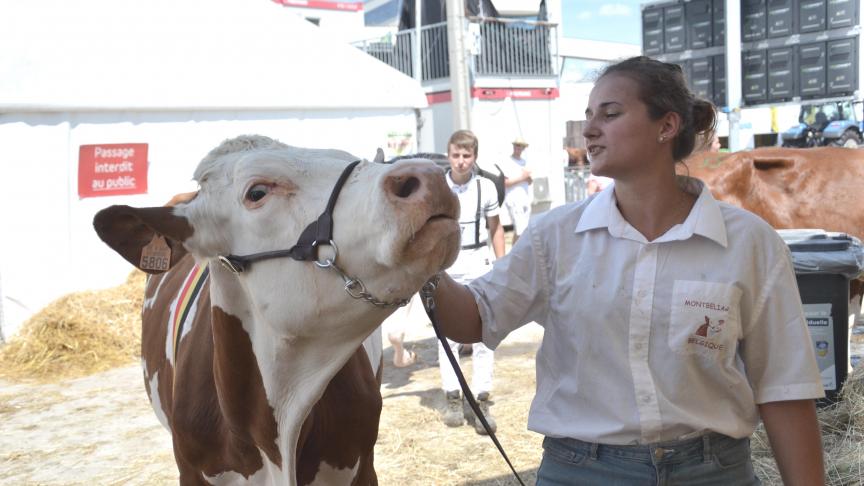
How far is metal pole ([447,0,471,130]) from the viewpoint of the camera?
9.31 m

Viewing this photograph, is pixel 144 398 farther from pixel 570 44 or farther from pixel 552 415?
pixel 570 44

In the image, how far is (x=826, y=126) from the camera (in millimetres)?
21484

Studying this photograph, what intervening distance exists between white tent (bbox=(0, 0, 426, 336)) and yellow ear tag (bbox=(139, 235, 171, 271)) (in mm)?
6020

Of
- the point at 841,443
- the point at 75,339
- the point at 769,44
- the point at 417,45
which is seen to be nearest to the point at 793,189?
the point at 841,443

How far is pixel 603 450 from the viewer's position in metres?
1.83

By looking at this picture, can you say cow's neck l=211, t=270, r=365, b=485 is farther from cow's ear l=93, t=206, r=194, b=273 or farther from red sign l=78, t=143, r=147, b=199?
red sign l=78, t=143, r=147, b=199

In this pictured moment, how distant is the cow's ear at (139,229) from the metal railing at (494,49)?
1435 centimetres

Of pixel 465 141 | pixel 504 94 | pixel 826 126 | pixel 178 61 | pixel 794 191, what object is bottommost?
pixel 794 191

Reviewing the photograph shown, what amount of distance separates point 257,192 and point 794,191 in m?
4.53

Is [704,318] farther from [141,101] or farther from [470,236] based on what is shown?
[141,101]

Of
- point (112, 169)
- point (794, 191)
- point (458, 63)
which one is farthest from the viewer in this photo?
point (458, 63)

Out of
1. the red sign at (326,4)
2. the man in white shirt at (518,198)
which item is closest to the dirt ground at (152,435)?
the man in white shirt at (518,198)

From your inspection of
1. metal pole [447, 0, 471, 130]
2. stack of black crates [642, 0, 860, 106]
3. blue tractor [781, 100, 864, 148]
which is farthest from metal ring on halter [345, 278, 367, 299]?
blue tractor [781, 100, 864, 148]

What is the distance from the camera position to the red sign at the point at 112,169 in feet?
25.4
